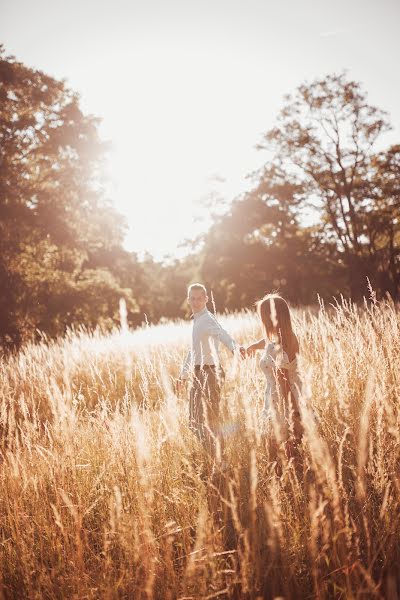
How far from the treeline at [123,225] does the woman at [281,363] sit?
951 centimetres

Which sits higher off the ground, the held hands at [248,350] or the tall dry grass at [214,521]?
the held hands at [248,350]

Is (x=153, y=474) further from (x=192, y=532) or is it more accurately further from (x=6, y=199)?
(x=6, y=199)

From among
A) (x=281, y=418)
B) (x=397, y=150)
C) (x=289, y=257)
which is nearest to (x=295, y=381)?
(x=281, y=418)

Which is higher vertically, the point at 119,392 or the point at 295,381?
the point at 295,381

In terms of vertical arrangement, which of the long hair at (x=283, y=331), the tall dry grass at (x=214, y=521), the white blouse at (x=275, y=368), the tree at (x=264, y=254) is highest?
the tree at (x=264, y=254)

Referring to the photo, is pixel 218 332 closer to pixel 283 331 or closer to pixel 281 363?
pixel 283 331

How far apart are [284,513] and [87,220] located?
1295 cm

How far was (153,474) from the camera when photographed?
208cm

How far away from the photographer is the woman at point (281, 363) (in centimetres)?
243

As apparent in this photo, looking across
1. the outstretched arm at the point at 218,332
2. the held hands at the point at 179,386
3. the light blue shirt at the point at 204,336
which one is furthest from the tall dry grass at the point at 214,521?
the held hands at the point at 179,386

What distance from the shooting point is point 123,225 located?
1595 centimetres

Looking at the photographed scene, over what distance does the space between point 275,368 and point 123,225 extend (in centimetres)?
1440

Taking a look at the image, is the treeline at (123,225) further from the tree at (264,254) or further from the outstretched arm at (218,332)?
the outstretched arm at (218,332)

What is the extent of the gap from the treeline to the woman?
951 centimetres
